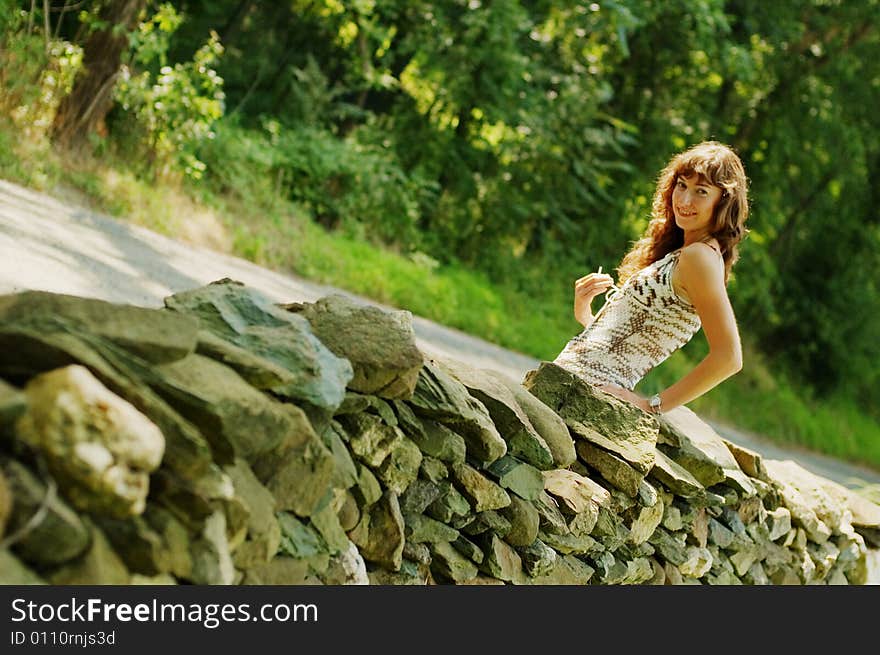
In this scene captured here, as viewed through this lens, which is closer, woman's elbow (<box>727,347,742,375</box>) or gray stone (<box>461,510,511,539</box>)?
gray stone (<box>461,510,511,539</box>)

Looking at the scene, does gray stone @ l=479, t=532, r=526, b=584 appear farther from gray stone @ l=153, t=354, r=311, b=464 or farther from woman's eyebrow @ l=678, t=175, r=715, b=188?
woman's eyebrow @ l=678, t=175, r=715, b=188

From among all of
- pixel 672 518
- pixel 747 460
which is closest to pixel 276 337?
pixel 672 518

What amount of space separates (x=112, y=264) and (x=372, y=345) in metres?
4.44

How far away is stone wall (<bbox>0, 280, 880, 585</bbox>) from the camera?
191 centimetres

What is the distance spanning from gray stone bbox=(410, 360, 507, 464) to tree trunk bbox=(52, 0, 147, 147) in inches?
332

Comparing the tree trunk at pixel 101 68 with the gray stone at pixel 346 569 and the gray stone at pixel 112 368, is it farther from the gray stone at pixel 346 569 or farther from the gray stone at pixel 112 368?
the gray stone at pixel 112 368

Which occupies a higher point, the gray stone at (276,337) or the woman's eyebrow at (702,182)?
the woman's eyebrow at (702,182)

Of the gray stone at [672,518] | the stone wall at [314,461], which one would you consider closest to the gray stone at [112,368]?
the stone wall at [314,461]

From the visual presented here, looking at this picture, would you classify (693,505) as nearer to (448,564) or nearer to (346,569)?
(448,564)

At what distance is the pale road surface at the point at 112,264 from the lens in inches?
229

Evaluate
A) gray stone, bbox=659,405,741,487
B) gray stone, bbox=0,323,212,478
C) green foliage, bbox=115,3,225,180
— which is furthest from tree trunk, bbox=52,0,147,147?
gray stone, bbox=0,323,212,478

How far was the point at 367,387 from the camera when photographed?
2.97m

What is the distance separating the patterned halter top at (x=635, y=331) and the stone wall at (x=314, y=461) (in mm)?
167

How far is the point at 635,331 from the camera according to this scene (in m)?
4.05
